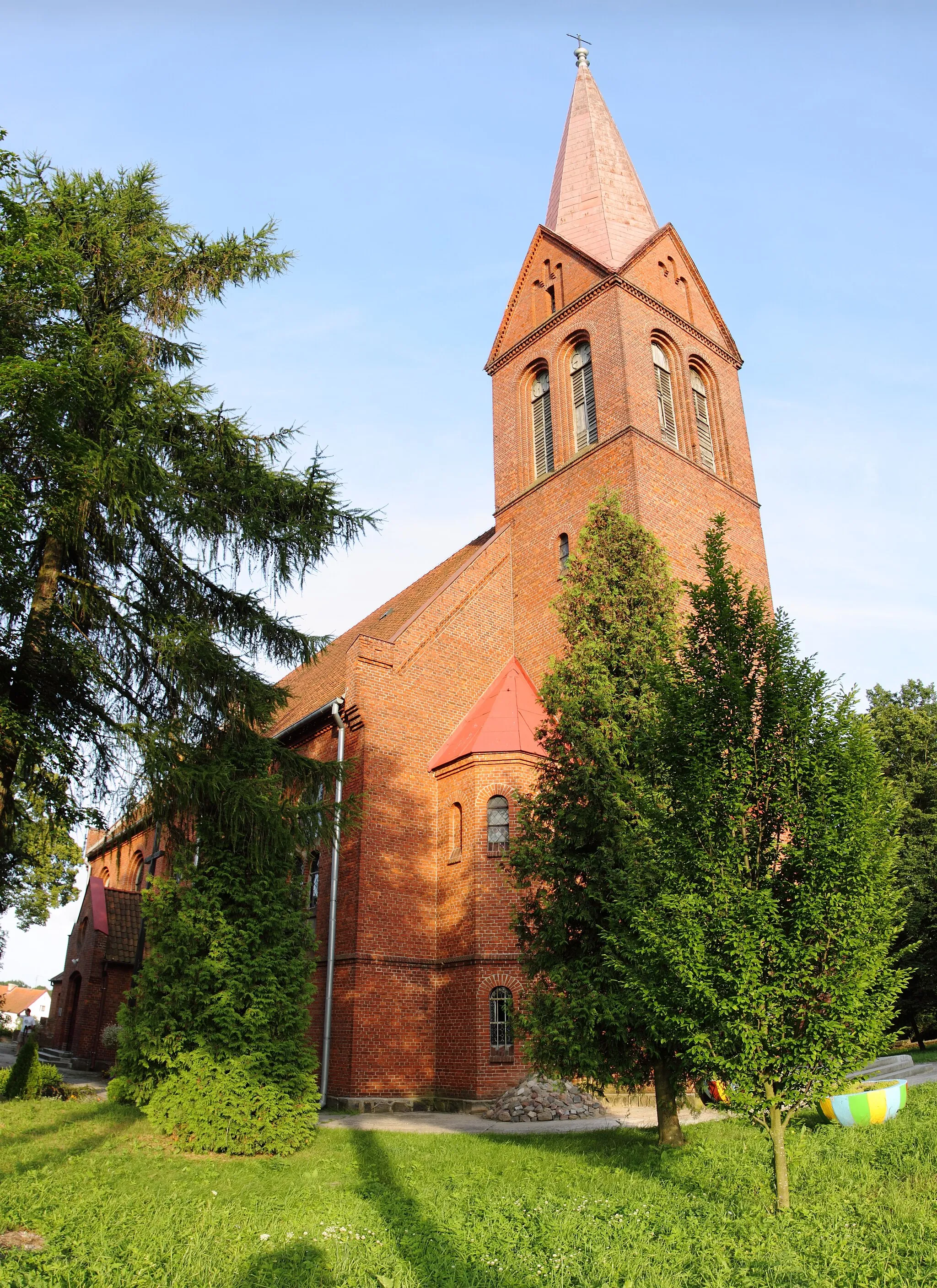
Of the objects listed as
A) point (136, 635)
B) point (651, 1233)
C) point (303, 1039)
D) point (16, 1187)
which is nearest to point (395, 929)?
point (303, 1039)

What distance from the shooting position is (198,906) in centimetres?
1031

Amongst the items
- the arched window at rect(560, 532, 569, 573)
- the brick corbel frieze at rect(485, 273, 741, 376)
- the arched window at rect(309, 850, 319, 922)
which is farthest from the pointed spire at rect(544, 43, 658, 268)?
the arched window at rect(309, 850, 319, 922)

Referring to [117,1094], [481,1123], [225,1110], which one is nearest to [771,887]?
[225,1110]

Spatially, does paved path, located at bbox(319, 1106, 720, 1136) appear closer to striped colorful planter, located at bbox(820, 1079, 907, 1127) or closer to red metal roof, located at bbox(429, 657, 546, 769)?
striped colorful planter, located at bbox(820, 1079, 907, 1127)

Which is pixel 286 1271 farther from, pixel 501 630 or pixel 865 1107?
pixel 501 630

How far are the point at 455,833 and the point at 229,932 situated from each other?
6.61 m

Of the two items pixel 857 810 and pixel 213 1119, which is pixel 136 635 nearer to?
pixel 213 1119

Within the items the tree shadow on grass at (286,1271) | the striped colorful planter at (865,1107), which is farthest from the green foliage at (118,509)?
the striped colorful planter at (865,1107)

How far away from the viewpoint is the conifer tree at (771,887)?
638cm

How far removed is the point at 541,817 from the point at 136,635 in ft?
18.3

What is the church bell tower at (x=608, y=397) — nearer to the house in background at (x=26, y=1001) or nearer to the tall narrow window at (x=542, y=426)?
the tall narrow window at (x=542, y=426)

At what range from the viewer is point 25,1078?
1334 centimetres

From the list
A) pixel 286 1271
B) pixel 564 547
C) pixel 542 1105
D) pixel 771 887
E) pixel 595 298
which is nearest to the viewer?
pixel 286 1271

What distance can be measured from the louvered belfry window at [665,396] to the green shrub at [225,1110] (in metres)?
15.2
